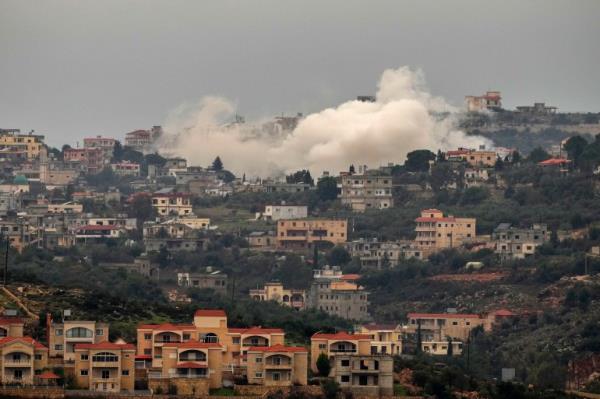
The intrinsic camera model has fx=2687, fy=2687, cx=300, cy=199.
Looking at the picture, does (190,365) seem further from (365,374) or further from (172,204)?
(172,204)

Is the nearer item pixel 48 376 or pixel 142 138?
pixel 48 376

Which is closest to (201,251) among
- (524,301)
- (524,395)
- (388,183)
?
(388,183)

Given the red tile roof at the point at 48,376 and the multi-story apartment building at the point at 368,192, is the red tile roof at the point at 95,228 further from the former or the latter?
the red tile roof at the point at 48,376

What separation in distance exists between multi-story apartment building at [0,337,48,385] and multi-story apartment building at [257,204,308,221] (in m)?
56.6

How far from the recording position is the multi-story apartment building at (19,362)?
6388cm

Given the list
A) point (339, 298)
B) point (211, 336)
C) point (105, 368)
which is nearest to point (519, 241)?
point (339, 298)

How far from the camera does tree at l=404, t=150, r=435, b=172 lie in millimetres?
127562

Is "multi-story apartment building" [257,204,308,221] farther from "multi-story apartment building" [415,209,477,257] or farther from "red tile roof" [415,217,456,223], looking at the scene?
"multi-story apartment building" [415,209,477,257]

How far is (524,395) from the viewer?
68938mm

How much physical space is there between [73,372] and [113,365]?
1105 mm

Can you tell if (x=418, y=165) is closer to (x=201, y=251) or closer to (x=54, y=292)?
(x=201, y=251)

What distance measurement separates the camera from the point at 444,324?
3762 inches

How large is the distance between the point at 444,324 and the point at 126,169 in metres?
56.5

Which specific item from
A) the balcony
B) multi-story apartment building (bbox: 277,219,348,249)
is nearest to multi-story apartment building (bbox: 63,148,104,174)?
multi-story apartment building (bbox: 277,219,348,249)
